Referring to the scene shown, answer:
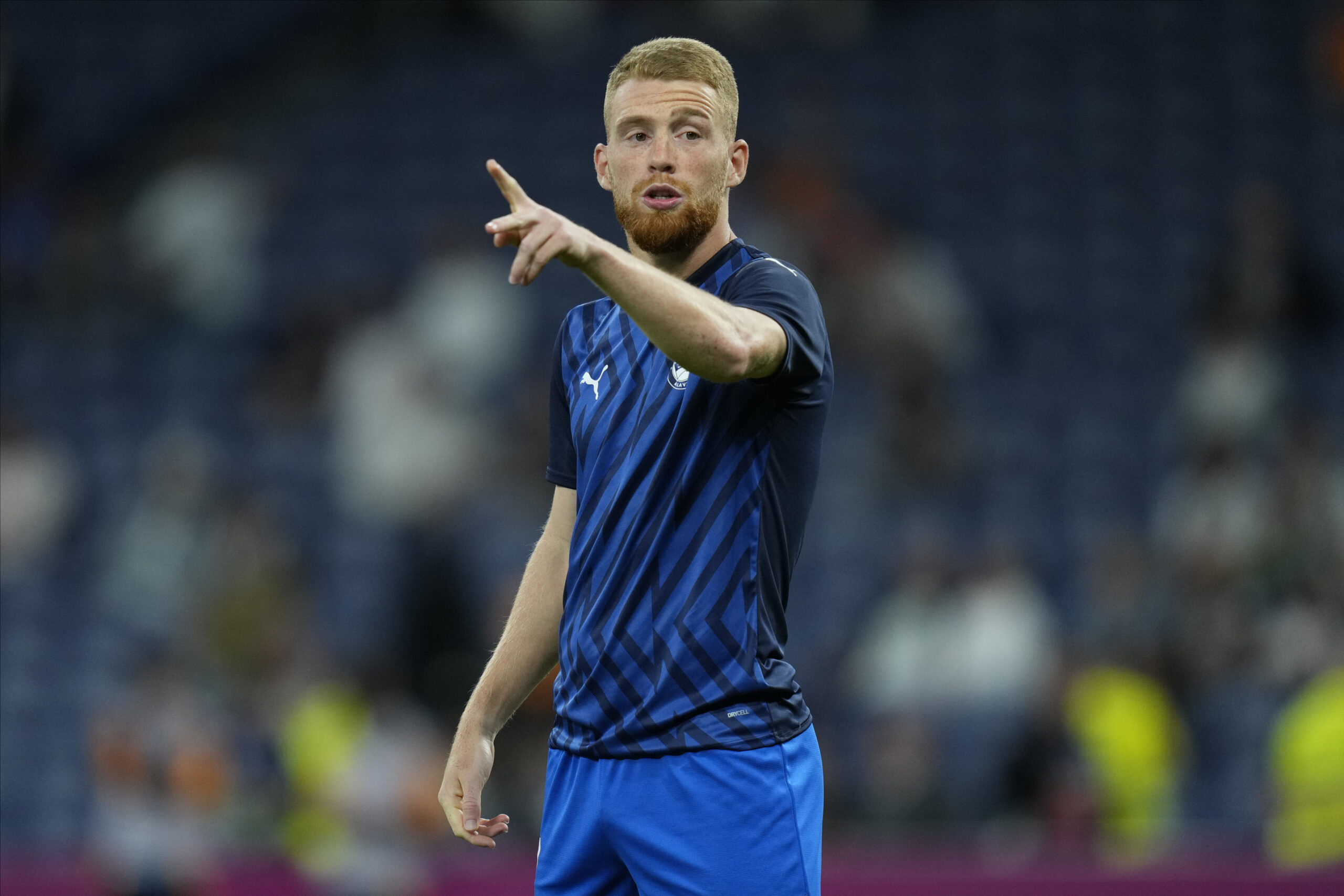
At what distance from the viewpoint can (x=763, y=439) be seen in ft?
9.82

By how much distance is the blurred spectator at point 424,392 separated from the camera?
1167 centimetres

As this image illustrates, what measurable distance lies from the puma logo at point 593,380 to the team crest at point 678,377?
0.21m

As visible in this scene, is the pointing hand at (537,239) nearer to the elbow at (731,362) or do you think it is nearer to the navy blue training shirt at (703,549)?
the elbow at (731,362)

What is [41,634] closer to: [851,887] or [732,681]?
[851,887]

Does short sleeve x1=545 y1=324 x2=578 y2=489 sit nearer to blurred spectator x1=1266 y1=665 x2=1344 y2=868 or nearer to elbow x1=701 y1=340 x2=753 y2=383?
elbow x1=701 y1=340 x2=753 y2=383

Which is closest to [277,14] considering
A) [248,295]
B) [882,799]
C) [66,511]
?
[248,295]

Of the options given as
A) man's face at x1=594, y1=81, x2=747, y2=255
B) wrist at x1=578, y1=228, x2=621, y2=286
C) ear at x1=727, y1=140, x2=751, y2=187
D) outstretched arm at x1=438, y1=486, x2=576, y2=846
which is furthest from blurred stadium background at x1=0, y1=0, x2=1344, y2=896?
wrist at x1=578, y1=228, x2=621, y2=286

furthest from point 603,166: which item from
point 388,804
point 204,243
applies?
point 204,243

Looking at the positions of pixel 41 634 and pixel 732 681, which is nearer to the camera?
pixel 732 681

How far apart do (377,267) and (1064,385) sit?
495 cm

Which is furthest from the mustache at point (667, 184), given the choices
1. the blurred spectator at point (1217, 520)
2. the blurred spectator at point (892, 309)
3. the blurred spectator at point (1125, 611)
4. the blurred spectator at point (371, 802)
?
the blurred spectator at point (892, 309)

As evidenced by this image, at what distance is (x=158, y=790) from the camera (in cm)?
851

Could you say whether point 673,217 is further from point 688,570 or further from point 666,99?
point 688,570

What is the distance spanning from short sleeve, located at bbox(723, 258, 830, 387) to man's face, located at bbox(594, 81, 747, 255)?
0.13 meters
